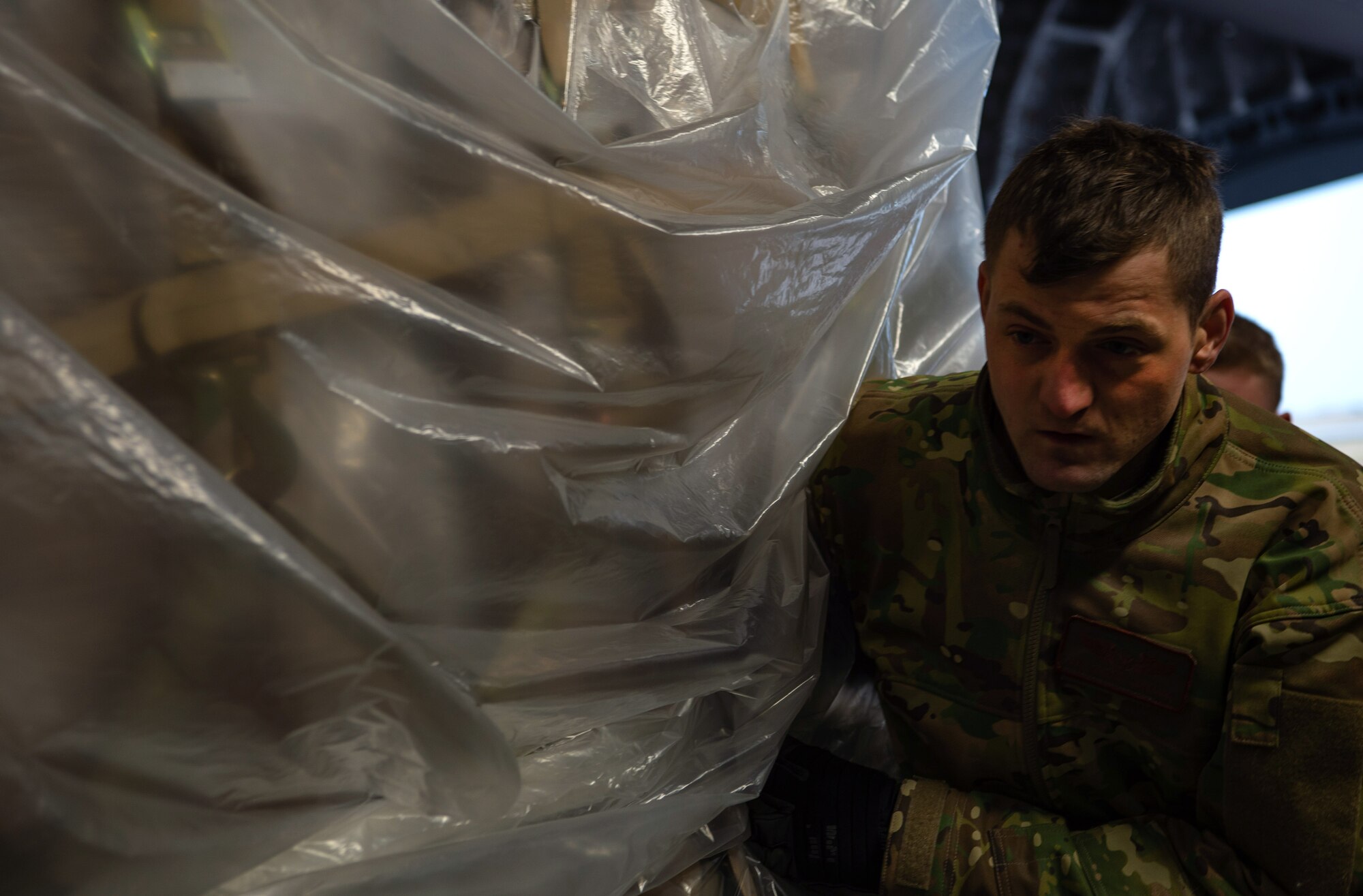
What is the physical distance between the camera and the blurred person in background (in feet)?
4.55

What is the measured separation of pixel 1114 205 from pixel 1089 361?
111 mm

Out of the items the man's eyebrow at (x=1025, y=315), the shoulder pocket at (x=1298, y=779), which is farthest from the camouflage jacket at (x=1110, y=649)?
the man's eyebrow at (x=1025, y=315)

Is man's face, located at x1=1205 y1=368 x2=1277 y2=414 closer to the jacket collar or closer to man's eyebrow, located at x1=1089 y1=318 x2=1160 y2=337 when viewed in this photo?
the jacket collar

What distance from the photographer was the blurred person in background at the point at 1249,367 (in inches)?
54.6

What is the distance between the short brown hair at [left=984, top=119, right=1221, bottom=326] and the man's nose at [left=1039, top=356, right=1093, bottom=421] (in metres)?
0.06

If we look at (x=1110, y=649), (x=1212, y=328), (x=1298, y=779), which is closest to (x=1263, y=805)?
(x=1298, y=779)

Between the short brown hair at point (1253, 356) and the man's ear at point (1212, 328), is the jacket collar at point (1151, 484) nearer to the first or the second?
the man's ear at point (1212, 328)

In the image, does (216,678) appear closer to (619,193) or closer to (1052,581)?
(619,193)

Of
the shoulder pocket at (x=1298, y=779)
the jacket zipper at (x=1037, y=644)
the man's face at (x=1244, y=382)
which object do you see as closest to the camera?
the shoulder pocket at (x=1298, y=779)

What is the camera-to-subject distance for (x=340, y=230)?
572mm

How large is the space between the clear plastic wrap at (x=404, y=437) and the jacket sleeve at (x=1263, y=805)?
195mm

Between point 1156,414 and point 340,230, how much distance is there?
58 cm

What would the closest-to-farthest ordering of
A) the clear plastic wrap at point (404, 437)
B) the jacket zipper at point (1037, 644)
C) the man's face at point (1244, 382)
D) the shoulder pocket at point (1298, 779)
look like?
1. the clear plastic wrap at point (404, 437)
2. the shoulder pocket at point (1298, 779)
3. the jacket zipper at point (1037, 644)
4. the man's face at point (1244, 382)

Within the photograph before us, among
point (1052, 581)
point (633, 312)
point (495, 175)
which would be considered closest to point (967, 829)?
point (1052, 581)
